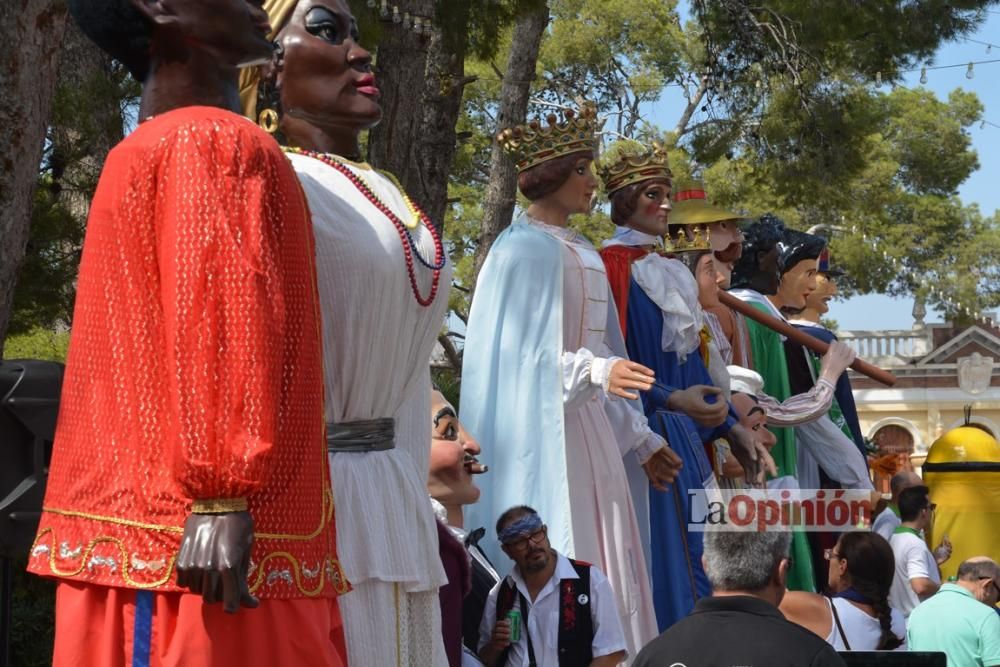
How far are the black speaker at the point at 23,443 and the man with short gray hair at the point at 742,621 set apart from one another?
1.49m

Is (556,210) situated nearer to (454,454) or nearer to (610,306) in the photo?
(610,306)

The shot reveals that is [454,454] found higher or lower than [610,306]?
lower

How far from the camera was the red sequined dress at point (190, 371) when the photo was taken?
267 centimetres

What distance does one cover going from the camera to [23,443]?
3.78 meters

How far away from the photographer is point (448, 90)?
9211 millimetres

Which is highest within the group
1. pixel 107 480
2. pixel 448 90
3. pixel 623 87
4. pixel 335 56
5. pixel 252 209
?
pixel 623 87

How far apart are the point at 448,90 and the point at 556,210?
3.22 metres

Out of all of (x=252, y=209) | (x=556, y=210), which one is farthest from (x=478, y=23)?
(x=252, y=209)

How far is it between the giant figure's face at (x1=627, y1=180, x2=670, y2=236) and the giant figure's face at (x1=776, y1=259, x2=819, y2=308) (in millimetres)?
2200

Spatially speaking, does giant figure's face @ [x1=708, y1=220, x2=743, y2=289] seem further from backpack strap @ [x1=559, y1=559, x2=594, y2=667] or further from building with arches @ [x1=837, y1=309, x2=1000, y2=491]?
building with arches @ [x1=837, y1=309, x2=1000, y2=491]

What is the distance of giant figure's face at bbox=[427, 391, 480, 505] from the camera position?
16.1 ft

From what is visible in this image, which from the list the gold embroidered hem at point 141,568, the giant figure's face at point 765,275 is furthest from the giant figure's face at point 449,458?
the giant figure's face at point 765,275

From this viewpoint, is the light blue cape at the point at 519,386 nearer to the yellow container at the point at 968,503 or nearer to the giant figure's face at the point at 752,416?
the giant figure's face at the point at 752,416

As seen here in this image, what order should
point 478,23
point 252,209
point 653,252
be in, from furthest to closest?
point 478,23 → point 653,252 → point 252,209
